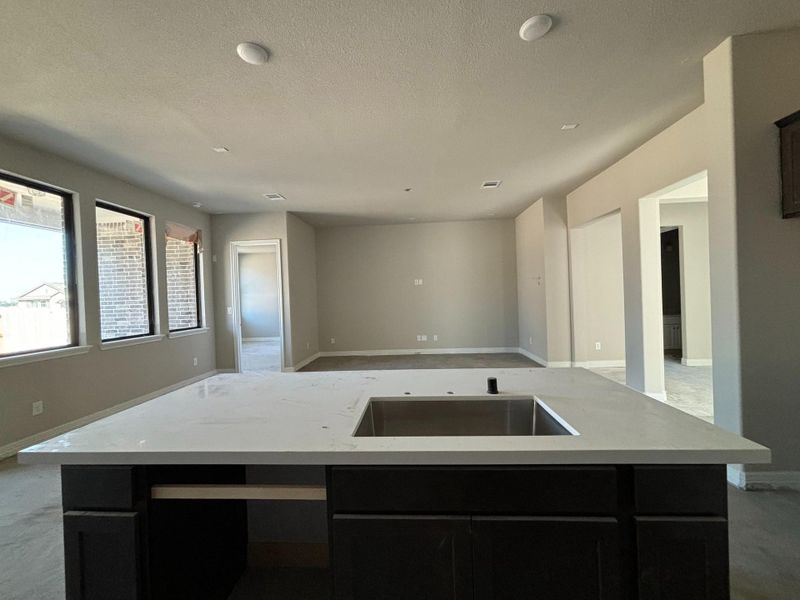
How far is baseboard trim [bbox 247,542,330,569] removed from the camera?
5.16 feet

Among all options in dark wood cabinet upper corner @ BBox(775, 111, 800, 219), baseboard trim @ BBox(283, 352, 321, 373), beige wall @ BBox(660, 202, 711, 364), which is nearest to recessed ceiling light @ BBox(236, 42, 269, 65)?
dark wood cabinet upper corner @ BBox(775, 111, 800, 219)

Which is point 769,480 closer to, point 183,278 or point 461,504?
point 461,504

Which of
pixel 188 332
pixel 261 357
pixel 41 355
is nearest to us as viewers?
pixel 41 355

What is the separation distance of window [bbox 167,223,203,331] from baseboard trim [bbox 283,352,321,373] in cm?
160

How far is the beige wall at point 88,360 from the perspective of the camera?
9.89ft

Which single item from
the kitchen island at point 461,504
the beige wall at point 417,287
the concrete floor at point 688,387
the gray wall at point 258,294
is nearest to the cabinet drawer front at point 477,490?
the kitchen island at point 461,504

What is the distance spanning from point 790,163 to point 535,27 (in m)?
1.66

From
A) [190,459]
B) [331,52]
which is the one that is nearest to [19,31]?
[331,52]

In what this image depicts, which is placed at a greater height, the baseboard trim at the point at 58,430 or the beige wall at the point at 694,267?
the beige wall at the point at 694,267

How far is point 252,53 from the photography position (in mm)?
2029

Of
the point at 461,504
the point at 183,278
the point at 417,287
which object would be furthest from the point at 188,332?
the point at 461,504

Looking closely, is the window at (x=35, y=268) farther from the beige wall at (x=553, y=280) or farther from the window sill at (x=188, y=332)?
the beige wall at (x=553, y=280)

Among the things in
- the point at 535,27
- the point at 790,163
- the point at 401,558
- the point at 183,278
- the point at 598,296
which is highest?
the point at 535,27

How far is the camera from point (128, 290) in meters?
4.45
